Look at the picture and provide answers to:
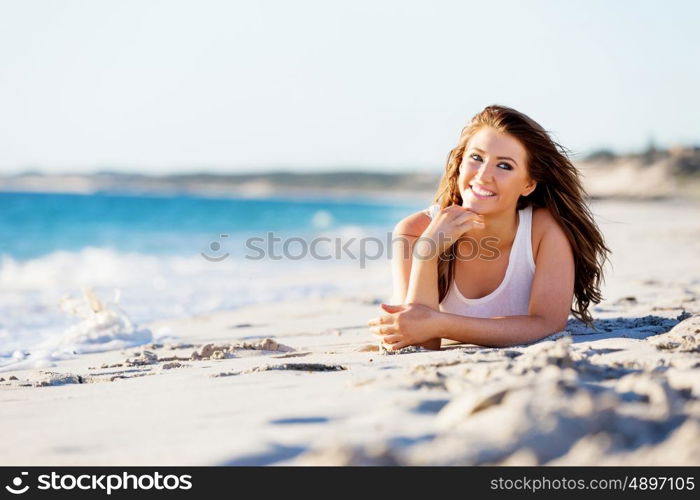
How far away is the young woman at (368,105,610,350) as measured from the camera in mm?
3551

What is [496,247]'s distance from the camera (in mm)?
3922

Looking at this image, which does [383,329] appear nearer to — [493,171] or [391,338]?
[391,338]

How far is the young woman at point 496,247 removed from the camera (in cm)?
355

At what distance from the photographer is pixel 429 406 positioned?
2234mm

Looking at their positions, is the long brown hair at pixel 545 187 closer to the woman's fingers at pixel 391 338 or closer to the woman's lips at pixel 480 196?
the woman's lips at pixel 480 196

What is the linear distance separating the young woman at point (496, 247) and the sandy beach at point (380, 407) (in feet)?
0.48

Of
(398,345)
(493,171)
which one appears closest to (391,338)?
(398,345)

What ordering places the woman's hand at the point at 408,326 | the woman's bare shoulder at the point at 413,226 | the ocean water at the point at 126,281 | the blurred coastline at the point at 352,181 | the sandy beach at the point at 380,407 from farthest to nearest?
the blurred coastline at the point at 352,181, the ocean water at the point at 126,281, the woman's bare shoulder at the point at 413,226, the woman's hand at the point at 408,326, the sandy beach at the point at 380,407

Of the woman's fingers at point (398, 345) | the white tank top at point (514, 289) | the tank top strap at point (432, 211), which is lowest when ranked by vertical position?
the woman's fingers at point (398, 345)

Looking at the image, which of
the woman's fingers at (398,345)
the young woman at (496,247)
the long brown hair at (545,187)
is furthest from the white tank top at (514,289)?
the woman's fingers at (398,345)

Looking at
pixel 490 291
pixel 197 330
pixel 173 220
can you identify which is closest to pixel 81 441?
pixel 490 291

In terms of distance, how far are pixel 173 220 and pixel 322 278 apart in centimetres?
2790

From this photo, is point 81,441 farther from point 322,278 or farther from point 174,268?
point 174,268

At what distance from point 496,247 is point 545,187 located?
0.40 m
